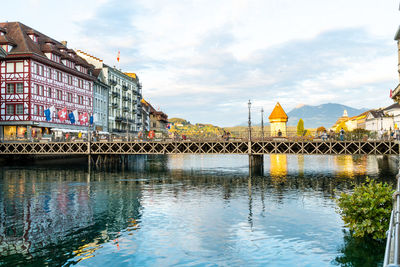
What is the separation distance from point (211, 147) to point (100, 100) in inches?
1839

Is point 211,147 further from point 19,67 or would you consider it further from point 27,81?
point 19,67

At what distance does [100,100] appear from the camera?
3713 inches

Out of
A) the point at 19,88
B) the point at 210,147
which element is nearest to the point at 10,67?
the point at 19,88

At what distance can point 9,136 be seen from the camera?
2467 inches

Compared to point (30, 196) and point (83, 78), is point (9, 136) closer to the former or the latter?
point (83, 78)

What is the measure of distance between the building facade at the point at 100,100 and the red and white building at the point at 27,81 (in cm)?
1603

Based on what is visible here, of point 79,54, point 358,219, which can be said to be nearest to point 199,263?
point 358,219

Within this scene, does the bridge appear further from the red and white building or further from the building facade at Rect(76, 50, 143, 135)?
the building facade at Rect(76, 50, 143, 135)

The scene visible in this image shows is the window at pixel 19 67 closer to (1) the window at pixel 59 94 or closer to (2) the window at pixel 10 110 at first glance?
(2) the window at pixel 10 110

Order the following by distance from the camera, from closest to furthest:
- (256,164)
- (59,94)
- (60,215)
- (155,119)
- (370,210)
Result: 1. (370,210)
2. (60,215)
3. (256,164)
4. (59,94)
5. (155,119)

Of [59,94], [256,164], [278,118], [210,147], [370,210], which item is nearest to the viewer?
[370,210]

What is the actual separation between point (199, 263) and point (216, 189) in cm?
2198

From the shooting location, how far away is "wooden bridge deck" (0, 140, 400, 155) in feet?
169

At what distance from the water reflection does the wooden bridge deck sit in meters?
15.0
